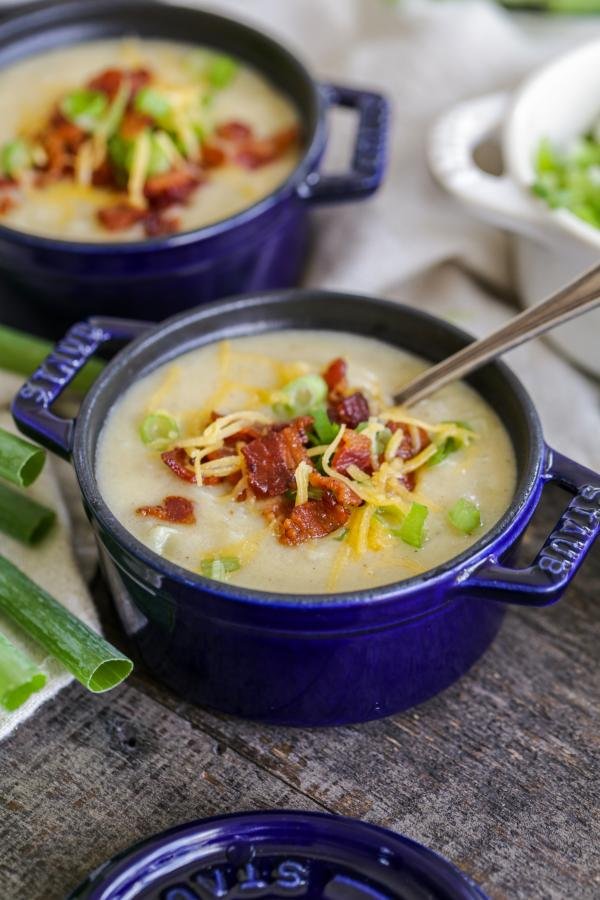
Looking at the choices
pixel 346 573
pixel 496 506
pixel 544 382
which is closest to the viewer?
pixel 346 573

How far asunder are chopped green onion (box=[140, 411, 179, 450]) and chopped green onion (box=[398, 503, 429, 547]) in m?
0.49

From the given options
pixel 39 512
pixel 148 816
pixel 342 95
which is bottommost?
pixel 148 816

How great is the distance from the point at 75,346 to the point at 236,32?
56.7 inches

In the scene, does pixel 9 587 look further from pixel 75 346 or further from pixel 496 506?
pixel 496 506

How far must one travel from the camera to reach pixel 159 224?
2971 mm

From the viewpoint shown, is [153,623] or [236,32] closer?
[153,623]

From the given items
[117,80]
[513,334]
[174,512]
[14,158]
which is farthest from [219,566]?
[117,80]

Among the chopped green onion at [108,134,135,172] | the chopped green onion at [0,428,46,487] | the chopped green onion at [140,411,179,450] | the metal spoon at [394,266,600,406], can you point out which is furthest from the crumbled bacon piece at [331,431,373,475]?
the chopped green onion at [108,134,135,172]

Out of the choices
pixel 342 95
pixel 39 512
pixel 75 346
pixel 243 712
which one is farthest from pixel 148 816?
pixel 342 95

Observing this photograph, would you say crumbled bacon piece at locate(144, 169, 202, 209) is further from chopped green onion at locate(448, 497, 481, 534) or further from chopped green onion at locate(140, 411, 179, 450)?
chopped green onion at locate(448, 497, 481, 534)

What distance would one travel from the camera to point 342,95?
324 centimetres

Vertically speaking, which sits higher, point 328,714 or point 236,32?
point 236,32

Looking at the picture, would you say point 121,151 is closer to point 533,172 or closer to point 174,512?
point 533,172

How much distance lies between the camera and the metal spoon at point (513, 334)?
2.28 metres
